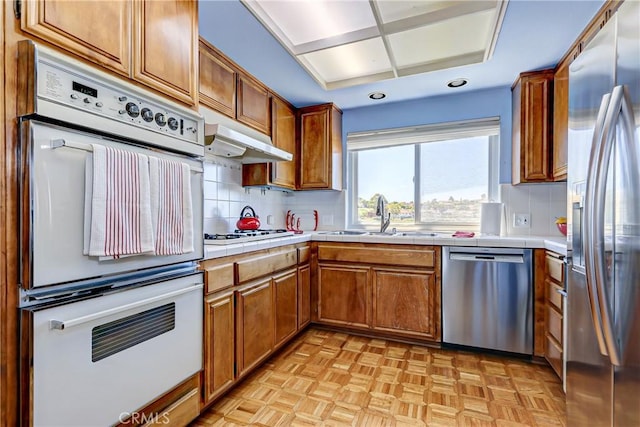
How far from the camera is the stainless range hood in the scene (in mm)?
1712

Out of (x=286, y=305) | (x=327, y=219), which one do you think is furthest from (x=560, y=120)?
(x=286, y=305)

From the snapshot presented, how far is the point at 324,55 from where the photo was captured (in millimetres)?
2195

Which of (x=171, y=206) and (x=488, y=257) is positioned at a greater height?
(x=171, y=206)

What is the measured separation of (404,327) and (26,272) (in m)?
2.31

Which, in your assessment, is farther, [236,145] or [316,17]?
[236,145]

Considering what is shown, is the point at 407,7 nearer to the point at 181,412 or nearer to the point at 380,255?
the point at 380,255

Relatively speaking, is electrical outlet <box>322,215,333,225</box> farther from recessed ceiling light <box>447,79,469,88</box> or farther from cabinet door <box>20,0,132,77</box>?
cabinet door <box>20,0,132,77</box>

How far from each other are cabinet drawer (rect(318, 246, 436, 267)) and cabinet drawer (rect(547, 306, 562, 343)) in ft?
2.54

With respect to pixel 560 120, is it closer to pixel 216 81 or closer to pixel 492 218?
pixel 492 218

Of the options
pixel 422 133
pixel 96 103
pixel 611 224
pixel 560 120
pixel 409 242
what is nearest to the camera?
pixel 611 224

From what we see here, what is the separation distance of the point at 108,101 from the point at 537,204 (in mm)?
3052

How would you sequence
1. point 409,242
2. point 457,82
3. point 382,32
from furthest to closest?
point 457,82 → point 409,242 → point 382,32

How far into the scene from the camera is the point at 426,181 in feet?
10.0

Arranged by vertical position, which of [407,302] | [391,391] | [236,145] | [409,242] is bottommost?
[391,391]
